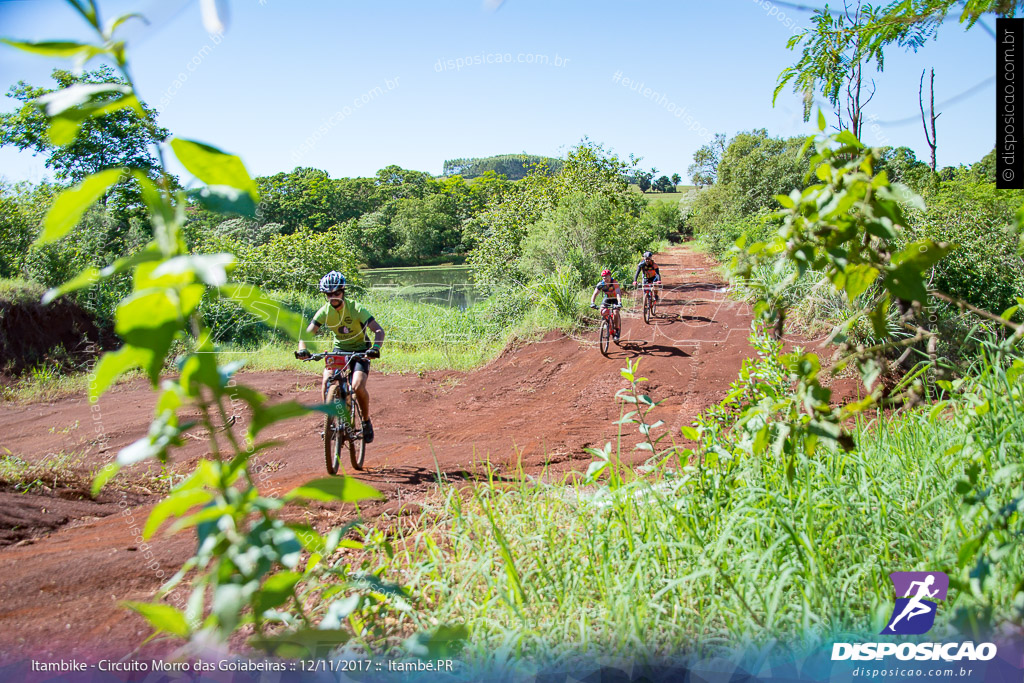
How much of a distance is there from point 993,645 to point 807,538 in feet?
2.06

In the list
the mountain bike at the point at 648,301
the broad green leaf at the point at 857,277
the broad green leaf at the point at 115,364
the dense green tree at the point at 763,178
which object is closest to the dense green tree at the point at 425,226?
the dense green tree at the point at 763,178

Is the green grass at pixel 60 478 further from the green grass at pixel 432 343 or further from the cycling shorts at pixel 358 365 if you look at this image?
A: the green grass at pixel 432 343

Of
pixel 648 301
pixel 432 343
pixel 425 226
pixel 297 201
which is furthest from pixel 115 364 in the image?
pixel 425 226

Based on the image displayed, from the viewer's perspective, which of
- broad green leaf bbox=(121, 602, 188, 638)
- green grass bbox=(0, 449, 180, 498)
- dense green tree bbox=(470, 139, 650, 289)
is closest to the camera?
broad green leaf bbox=(121, 602, 188, 638)

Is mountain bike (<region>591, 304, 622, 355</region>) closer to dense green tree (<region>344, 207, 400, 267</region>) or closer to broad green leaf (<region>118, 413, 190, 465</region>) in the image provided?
broad green leaf (<region>118, 413, 190, 465</region>)

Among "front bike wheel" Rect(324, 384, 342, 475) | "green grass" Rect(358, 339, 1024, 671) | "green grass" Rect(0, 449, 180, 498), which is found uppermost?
"green grass" Rect(358, 339, 1024, 671)

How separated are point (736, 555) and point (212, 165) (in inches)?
88.3

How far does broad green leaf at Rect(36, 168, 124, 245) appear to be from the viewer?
957 mm

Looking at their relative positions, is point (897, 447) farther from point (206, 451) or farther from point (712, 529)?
point (206, 451)

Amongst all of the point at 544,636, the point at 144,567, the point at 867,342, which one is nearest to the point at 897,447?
the point at 544,636

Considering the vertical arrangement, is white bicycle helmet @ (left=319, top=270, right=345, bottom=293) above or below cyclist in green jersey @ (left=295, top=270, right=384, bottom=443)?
above

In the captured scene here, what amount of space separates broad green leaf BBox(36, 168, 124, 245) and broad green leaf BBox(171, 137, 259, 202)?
11cm

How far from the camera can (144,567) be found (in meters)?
3.64

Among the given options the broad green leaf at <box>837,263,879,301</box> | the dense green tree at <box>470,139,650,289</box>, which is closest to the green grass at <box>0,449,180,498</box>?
the broad green leaf at <box>837,263,879,301</box>
